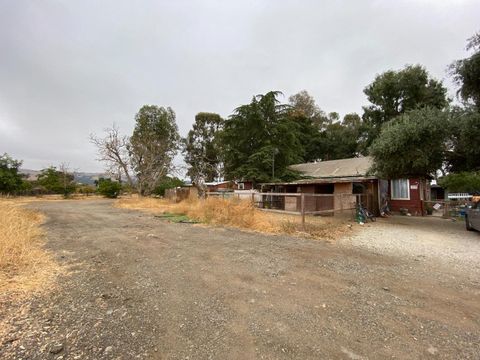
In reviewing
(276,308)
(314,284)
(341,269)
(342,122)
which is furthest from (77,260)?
(342,122)

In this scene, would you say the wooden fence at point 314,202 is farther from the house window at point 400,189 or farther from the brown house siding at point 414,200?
the house window at point 400,189

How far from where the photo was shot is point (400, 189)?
17.1m

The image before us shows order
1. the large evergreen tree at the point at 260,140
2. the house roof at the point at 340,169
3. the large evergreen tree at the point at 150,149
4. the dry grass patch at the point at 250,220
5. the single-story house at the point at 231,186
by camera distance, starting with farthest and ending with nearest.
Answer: the large evergreen tree at the point at 150,149, the single-story house at the point at 231,186, the large evergreen tree at the point at 260,140, the house roof at the point at 340,169, the dry grass patch at the point at 250,220

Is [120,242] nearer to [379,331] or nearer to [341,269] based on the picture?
[341,269]

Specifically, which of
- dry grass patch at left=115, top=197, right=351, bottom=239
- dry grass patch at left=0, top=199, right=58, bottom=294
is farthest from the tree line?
dry grass patch at left=0, top=199, right=58, bottom=294

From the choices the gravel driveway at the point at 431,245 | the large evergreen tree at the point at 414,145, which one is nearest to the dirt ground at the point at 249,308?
the gravel driveway at the point at 431,245

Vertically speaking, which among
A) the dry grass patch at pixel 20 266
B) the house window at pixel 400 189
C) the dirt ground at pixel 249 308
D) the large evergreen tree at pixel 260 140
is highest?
the large evergreen tree at pixel 260 140

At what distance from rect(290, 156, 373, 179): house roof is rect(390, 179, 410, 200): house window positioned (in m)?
2.03

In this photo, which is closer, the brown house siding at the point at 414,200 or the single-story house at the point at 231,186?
the brown house siding at the point at 414,200

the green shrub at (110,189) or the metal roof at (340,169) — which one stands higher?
the metal roof at (340,169)

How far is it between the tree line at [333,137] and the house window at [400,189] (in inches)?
72.2

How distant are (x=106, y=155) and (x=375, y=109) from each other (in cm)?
2911

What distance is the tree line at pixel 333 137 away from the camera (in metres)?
10.3

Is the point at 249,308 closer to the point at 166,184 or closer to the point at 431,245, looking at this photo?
the point at 431,245
